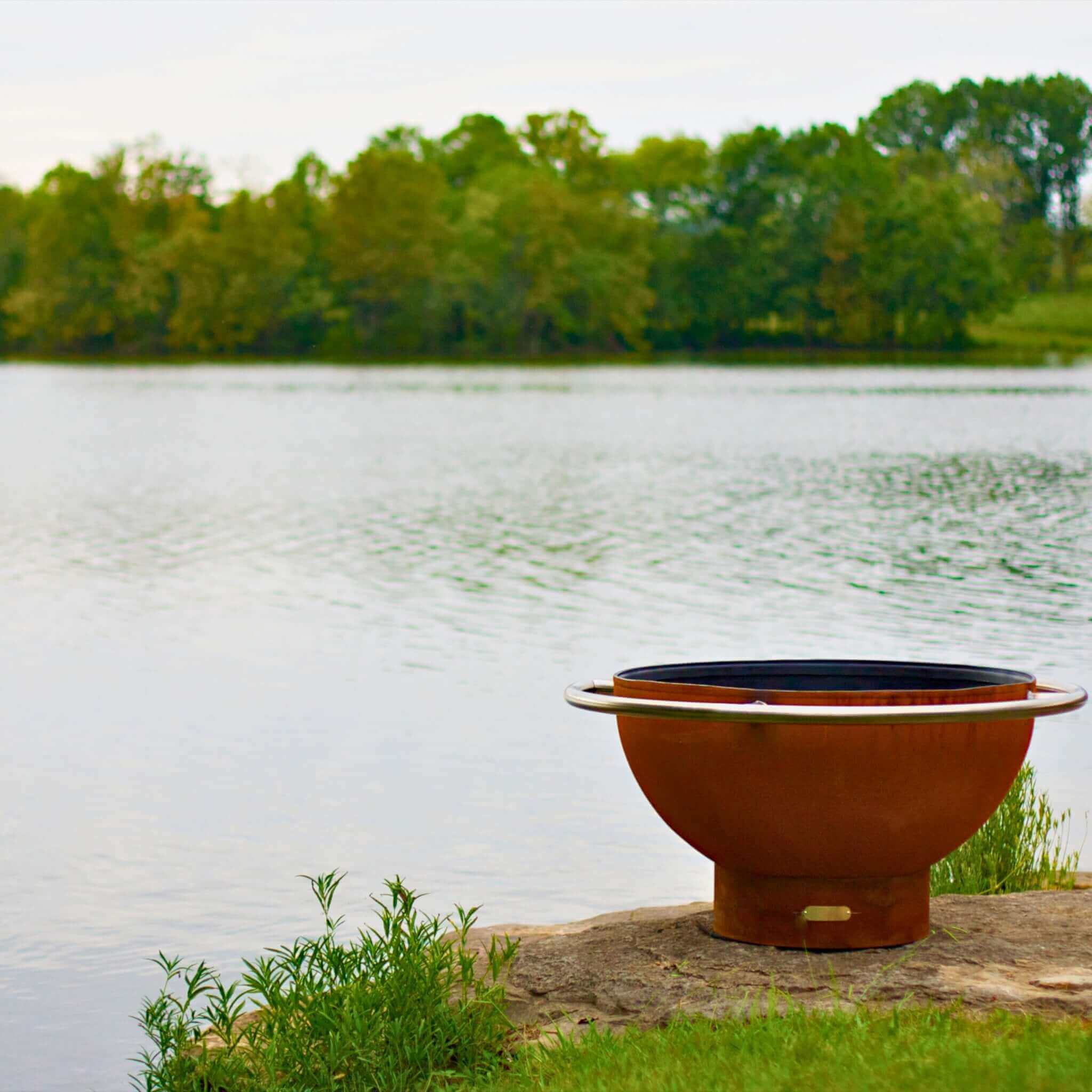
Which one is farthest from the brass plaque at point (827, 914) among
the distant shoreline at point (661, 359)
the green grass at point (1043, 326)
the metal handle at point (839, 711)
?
the green grass at point (1043, 326)

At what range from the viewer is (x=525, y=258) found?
412 feet

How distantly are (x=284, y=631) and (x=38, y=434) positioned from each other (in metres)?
32.4

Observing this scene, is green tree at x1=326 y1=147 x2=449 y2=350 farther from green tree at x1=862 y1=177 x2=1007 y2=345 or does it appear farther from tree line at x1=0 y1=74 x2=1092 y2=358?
green tree at x1=862 y1=177 x2=1007 y2=345

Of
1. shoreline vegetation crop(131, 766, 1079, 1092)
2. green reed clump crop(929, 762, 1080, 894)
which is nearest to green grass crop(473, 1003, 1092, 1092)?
shoreline vegetation crop(131, 766, 1079, 1092)

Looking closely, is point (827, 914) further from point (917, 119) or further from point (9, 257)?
point (917, 119)

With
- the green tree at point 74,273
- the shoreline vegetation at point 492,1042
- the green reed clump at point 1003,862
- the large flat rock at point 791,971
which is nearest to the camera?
the shoreline vegetation at point 492,1042

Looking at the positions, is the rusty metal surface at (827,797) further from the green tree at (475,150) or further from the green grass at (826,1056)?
the green tree at (475,150)

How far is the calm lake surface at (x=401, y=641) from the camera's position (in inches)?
318

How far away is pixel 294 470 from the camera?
34.8 m

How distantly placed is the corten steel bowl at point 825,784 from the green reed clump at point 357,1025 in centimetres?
71

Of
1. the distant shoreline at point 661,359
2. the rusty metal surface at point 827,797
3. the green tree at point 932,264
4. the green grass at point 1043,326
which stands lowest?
the rusty metal surface at point 827,797

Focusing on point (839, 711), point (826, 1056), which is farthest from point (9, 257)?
point (826, 1056)

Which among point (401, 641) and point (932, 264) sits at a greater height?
point (932, 264)

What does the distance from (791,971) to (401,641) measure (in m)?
10.2
